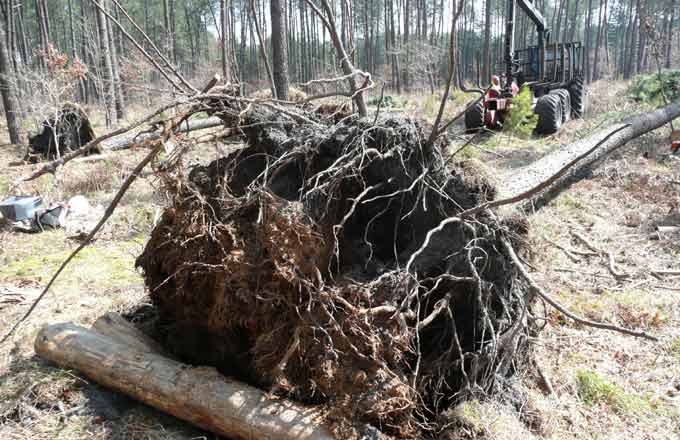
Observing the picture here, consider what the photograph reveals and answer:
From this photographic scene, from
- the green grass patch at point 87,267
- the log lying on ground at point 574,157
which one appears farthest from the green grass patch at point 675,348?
the green grass patch at point 87,267

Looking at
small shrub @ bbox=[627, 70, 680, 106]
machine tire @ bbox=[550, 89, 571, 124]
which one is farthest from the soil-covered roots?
small shrub @ bbox=[627, 70, 680, 106]

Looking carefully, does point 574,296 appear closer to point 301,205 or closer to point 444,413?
point 444,413

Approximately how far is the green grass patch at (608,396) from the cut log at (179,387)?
198 centimetres

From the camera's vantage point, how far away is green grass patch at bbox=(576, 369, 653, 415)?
10.0 feet

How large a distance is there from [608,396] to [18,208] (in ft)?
25.0

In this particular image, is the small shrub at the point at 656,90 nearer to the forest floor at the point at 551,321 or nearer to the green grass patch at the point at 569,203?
the forest floor at the point at 551,321

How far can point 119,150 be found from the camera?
10875 mm

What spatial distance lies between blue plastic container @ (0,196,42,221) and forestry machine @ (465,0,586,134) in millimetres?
7925

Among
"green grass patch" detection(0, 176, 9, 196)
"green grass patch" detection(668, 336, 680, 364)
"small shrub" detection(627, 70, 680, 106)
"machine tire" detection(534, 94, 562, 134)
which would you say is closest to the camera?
"green grass patch" detection(668, 336, 680, 364)

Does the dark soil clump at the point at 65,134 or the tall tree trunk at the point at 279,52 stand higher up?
the tall tree trunk at the point at 279,52

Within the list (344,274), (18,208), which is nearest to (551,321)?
(344,274)

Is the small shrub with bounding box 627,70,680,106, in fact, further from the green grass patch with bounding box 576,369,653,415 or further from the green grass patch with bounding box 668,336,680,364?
the green grass patch with bounding box 576,369,653,415

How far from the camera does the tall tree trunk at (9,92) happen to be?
1185cm

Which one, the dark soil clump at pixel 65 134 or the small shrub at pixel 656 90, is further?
the small shrub at pixel 656 90
